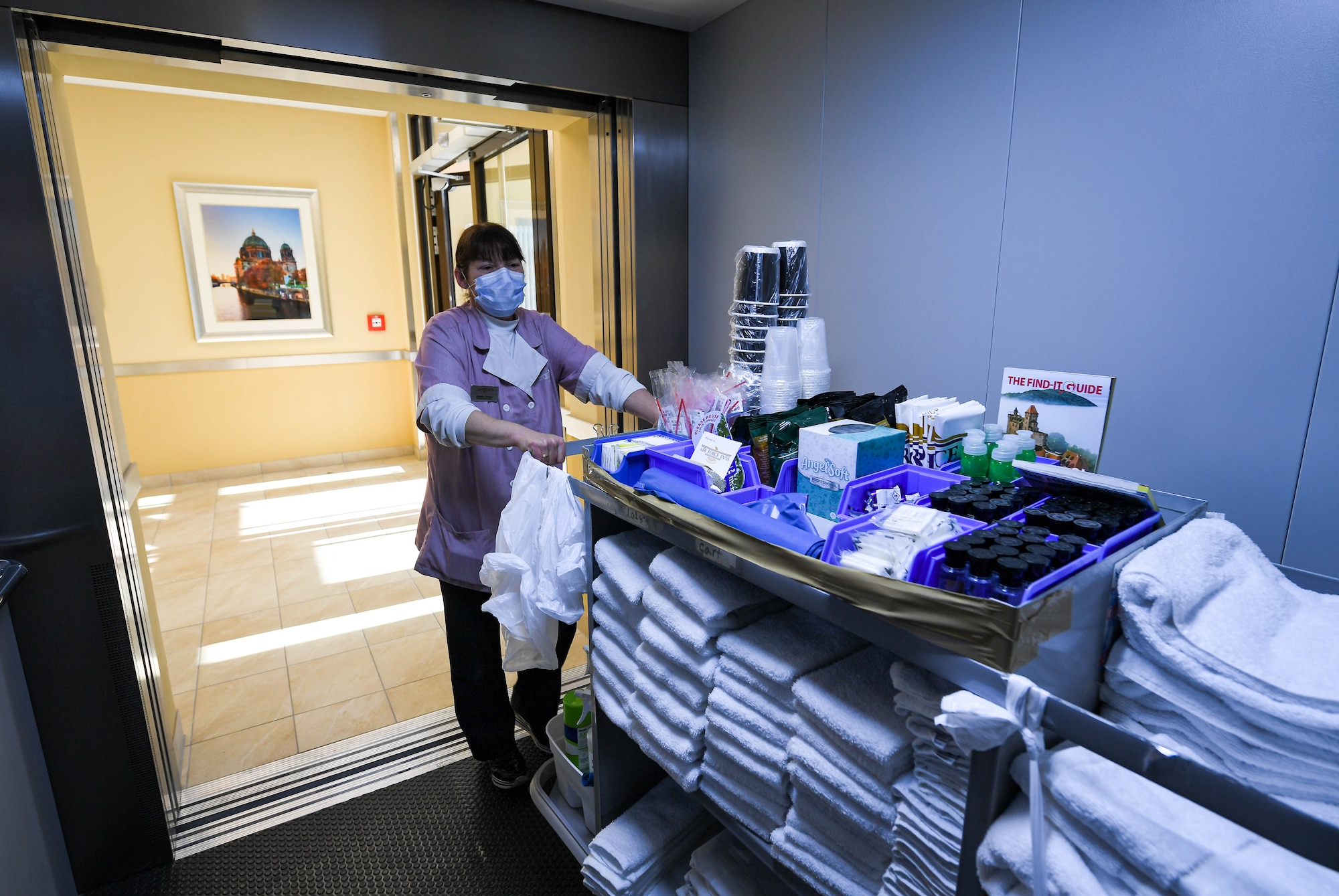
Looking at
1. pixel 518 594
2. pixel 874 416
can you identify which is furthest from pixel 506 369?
pixel 874 416

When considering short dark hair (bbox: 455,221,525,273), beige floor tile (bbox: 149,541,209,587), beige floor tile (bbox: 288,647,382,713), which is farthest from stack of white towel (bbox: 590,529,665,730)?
beige floor tile (bbox: 149,541,209,587)

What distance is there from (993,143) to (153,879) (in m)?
2.80

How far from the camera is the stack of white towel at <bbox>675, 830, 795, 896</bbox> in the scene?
51.5 inches

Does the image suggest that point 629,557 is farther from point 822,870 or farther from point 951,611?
point 951,611

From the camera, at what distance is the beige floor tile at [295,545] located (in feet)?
13.3

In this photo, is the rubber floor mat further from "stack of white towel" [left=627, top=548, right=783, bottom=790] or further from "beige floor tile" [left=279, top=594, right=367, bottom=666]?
"beige floor tile" [left=279, top=594, right=367, bottom=666]

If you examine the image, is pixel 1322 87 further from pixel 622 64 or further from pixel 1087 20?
pixel 622 64

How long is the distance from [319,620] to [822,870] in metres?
2.99

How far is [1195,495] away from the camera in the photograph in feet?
4.14

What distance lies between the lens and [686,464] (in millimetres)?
1200

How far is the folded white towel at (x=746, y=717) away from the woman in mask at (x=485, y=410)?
96cm

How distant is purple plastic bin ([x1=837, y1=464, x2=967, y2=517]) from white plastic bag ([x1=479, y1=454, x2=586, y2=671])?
61 cm

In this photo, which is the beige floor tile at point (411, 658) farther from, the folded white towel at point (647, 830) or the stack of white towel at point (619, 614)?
the stack of white towel at point (619, 614)

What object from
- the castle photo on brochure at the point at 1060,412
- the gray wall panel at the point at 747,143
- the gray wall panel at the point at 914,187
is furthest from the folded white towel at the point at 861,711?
the gray wall panel at the point at 747,143
